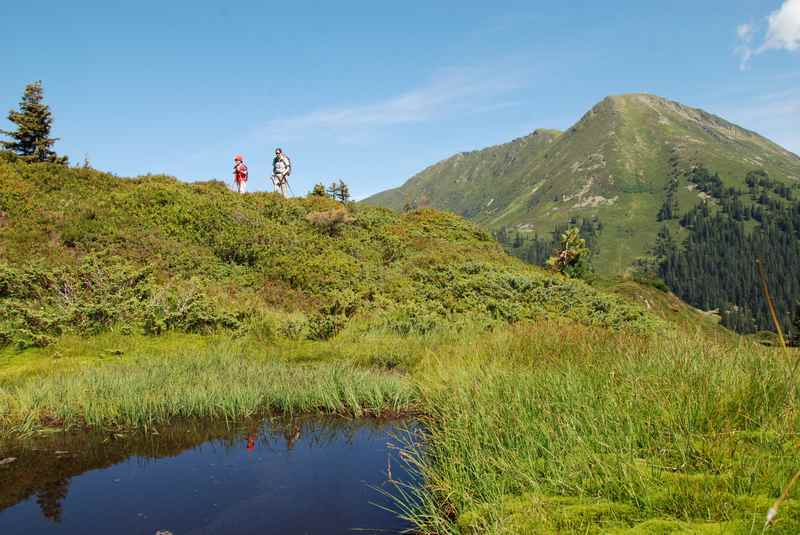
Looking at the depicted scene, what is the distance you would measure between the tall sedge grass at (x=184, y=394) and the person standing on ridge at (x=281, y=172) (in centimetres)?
2261

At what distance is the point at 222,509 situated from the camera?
6105 millimetres

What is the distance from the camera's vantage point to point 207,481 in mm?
6863

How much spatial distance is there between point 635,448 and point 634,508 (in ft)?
2.75

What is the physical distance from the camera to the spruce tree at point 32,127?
42938 mm

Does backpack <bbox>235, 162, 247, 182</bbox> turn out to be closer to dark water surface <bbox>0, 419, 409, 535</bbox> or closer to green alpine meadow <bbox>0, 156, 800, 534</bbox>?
green alpine meadow <bbox>0, 156, 800, 534</bbox>

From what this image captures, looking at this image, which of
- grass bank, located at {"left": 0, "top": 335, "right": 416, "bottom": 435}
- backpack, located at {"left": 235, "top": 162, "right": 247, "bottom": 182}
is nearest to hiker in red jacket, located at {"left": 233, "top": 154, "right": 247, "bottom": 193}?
backpack, located at {"left": 235, "top": 162, "right": 247, "bottom": 182}

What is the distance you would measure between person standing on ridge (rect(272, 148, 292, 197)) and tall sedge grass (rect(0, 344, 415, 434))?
74.2ft

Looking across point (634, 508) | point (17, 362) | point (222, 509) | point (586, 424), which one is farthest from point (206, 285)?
point (634, 508)

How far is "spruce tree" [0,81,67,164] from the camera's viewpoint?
4294 cm

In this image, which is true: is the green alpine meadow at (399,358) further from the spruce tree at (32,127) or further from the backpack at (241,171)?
the spruce tree at (32,127)

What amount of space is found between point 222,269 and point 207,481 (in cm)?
1601

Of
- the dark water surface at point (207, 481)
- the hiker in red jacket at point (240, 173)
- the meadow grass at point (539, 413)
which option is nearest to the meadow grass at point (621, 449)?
the meadow grass at point (539, 413)

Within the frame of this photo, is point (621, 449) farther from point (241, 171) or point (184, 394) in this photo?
point (241, 171)

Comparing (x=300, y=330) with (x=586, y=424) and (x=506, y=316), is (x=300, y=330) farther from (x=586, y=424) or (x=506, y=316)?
(x=586, y=424)
